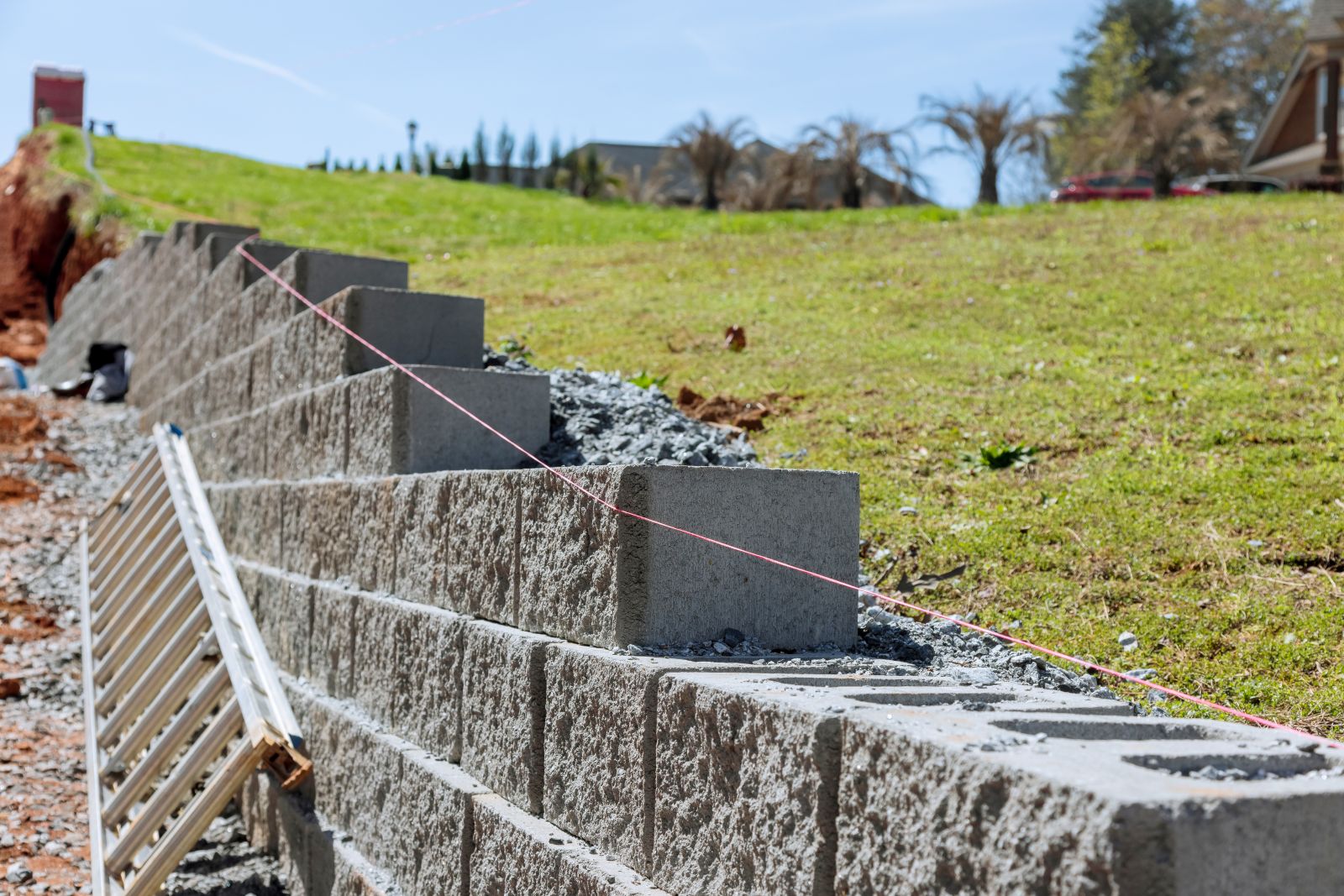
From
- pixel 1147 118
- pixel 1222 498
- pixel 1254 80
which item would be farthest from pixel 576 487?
pixel 1254 80

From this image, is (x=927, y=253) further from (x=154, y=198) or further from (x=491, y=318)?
(x=154, y=198)

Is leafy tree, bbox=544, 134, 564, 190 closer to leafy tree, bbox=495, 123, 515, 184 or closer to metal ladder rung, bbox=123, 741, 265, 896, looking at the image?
leafy tree, bbox=495, 123, 515, 184

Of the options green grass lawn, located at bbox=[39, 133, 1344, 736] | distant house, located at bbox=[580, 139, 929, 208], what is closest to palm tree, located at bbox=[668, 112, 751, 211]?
distant house, located at bbox=[580, 139, 929, 208]

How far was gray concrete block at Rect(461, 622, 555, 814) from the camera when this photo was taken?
10.1 ft

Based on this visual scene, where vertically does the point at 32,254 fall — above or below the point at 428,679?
above

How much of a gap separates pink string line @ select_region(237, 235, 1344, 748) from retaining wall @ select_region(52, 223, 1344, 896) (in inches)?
1.2

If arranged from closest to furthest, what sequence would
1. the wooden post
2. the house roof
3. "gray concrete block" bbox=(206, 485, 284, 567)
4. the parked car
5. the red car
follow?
1. "gray concrete block" bbox=(206, 485, 284, 567)
2. the red car
3. the parked car
4. the wooden post
5. the house roof

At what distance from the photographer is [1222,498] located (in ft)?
15.1

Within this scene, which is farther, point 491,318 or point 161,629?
point 491,318

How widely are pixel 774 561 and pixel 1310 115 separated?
118 ft

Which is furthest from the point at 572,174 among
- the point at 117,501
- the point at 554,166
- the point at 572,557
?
the point at 572,557

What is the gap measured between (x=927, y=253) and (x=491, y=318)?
4497 mm

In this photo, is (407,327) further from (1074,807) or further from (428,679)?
(1074,807)

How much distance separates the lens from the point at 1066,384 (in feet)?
21.4
